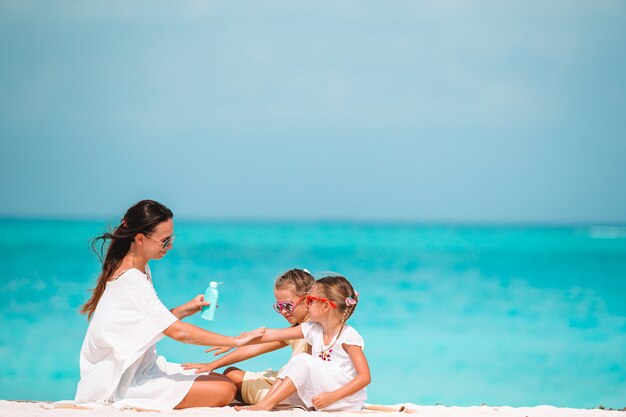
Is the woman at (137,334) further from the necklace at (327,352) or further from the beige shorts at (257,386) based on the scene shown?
the necklace at (327,352)

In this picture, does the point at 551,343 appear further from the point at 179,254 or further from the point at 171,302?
the point at 179,254

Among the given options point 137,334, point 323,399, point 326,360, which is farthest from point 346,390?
point 137,334

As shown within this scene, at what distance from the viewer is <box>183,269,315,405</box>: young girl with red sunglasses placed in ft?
18.5

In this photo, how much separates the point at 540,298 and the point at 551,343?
6005 millimetres

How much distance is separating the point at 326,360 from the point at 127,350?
1180 mm

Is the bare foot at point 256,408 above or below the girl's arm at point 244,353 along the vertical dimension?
below

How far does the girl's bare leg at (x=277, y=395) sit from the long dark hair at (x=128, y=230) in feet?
3.82

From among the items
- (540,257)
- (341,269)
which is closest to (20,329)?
(341,269)

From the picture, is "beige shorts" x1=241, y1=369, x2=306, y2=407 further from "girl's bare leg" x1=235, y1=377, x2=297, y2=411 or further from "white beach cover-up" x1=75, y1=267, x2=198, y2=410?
"white beach cover-up" x1=75, y1=267, x2=198, y2=410

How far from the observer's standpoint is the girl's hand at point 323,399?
5.27 meters

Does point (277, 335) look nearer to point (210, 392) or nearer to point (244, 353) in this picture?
point (244, 353)

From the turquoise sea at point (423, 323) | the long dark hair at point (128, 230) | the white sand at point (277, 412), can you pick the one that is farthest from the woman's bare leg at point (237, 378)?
the turquoise sea at point (423, 323)

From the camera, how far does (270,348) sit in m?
5.66

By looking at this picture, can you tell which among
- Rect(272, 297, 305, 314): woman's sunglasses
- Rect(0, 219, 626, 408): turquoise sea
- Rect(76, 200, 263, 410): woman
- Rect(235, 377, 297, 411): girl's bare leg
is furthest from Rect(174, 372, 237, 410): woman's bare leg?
Rect(0, 219, 626, 408): turquoise sea
